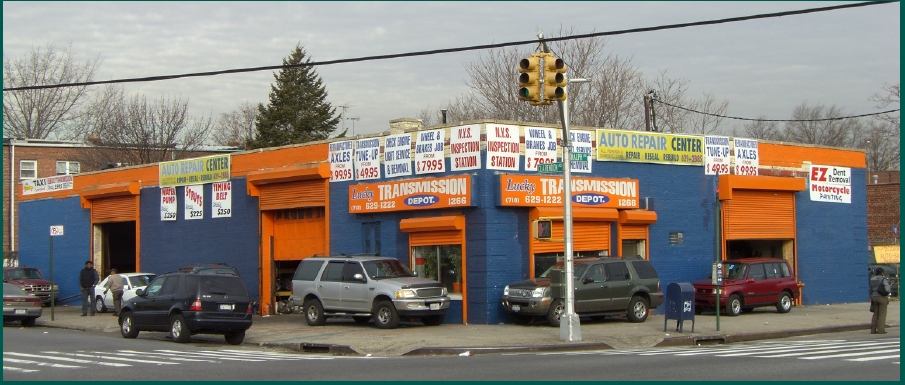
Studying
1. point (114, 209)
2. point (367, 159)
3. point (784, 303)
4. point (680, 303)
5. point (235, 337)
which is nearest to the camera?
point (235, 337)

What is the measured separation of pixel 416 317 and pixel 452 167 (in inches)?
158

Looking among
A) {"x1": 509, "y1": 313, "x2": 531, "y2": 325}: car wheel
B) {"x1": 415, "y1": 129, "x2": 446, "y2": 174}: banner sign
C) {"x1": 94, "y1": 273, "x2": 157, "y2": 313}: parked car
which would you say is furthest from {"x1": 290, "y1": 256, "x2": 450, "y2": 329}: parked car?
{"x1": 94, "y1": 273, "x2": 157, "y2": 313}: parked car

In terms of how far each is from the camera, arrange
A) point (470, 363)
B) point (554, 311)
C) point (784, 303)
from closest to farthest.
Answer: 1. point (470, 363)
2. point (554, 311)
3. point (784, 303)

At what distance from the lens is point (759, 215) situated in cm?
3148

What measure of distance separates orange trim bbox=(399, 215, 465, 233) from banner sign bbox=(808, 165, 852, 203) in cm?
1346

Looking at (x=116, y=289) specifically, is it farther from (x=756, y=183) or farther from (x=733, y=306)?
(x=756, y=183)

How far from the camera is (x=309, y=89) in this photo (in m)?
61.6

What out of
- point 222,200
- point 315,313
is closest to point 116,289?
point 222,200

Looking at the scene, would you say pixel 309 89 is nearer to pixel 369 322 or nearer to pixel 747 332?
pixel 369 322

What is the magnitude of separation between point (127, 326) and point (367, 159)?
319 inches

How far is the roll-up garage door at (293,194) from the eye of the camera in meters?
29.7

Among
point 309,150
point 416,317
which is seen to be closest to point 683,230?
point 416,317

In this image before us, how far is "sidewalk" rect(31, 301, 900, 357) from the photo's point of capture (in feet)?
66.8

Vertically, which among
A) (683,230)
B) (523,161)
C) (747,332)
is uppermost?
(523,161)
